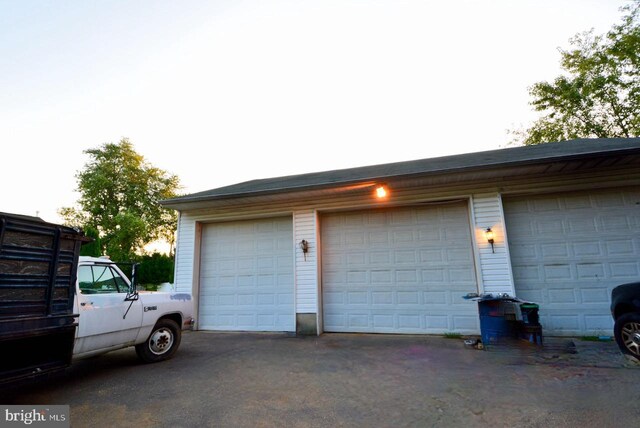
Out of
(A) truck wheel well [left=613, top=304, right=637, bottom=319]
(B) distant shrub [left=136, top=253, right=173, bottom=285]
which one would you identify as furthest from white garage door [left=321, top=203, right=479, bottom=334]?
(B) distant shrub [left=136, top=253, right=173, bottom=285]

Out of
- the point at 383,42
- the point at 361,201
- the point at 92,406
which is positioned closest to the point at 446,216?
the point at 361,201

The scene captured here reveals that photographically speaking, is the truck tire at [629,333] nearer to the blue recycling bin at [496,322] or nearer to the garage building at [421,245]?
the blue recycling bin at [496,322]

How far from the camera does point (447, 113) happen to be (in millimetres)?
10016

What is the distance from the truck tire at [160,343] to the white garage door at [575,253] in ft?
22.7

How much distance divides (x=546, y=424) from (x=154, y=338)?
529 centimetres

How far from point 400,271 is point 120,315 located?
18.1ft

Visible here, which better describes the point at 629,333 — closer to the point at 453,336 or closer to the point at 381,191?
the point at 453,336

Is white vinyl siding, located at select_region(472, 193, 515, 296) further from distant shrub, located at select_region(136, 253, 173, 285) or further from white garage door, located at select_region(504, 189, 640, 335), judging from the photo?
distant shrub, located at select_region(136, 253, 173, 285)

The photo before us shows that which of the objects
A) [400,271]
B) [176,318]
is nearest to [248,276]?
[176,318]

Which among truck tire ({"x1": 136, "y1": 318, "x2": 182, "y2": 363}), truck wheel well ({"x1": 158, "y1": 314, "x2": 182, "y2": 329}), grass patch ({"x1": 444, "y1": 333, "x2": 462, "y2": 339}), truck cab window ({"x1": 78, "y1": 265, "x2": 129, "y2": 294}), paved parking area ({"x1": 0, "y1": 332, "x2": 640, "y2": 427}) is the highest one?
truck cab window ({"x1": 78, "y1": 265, "x2": 129, "y2": 294})

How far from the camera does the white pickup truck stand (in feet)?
12.0

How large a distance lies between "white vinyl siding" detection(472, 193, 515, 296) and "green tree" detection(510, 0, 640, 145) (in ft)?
53.3

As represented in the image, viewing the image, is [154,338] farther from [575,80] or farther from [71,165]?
[71,165]

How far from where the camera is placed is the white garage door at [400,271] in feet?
20.8
